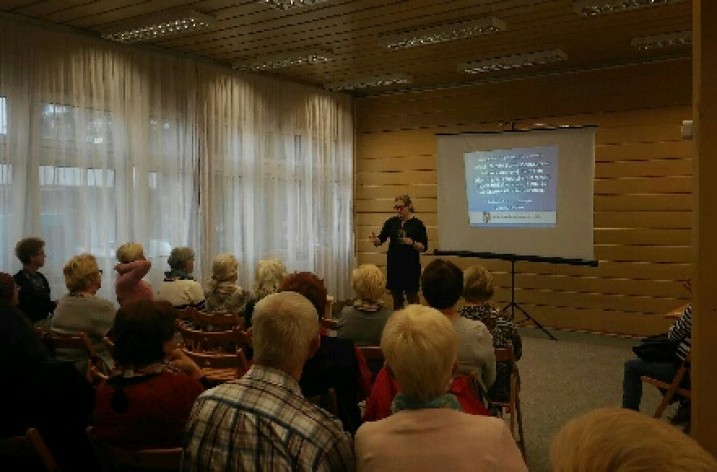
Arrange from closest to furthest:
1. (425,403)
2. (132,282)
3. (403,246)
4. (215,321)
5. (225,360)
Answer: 1. (425,403)
2. (225,360)
3. (215,321)
4. (132,282)
5. (403,246)

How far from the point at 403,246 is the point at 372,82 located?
83.6 inches

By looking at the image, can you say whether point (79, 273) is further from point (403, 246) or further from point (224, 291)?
point (403, 246)

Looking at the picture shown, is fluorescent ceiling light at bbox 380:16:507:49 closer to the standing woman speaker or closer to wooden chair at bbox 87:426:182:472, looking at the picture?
the standing woman speaker

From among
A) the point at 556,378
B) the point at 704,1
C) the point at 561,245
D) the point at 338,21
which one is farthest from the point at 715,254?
the point at 561,245

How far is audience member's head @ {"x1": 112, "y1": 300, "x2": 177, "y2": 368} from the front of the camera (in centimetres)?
207

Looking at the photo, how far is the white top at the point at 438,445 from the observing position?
1.58 metres

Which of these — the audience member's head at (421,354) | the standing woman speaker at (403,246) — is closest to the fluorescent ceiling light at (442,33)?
the standing woman speaker at (403,246)

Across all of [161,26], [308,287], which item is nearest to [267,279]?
[308,287]

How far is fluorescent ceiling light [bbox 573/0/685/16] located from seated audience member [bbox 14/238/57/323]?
14.9 ft

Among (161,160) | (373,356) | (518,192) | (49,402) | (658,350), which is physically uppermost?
(161,160)

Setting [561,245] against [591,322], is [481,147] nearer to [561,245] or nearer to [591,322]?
[561,245]

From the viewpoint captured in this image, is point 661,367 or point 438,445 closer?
point 438,445

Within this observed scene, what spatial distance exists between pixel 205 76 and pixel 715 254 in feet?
20.3

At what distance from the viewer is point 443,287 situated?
10.4 ft
